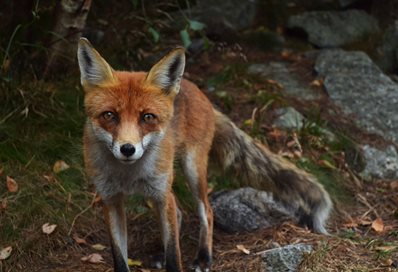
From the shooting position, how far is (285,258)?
4.45 m

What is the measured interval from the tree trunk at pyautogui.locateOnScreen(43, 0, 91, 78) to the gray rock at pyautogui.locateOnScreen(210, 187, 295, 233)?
6.72 ft

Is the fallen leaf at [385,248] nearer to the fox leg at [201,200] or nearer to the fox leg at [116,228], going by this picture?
the fox leg at [201,200]

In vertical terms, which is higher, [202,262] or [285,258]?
[285,258]

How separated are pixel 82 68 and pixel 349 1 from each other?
17.6 feet

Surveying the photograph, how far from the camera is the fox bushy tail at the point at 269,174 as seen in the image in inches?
202

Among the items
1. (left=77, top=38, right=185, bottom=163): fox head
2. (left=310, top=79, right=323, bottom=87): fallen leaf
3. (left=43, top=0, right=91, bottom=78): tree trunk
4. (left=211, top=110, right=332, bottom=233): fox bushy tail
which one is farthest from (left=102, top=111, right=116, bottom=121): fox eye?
(left=310, top=79, right=323, bottom=87): fallen leaf

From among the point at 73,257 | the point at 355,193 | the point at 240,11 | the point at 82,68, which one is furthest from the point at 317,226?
the point at 240,11

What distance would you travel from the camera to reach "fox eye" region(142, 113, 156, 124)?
12.3ft

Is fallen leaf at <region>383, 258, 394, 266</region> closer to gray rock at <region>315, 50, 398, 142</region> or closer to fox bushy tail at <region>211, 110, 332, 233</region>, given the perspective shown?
fox bushy tail at <region>211, 110, 332, 233</region>

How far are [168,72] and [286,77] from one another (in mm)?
3706

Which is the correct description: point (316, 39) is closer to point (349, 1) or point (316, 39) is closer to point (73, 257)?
point (349, 1)

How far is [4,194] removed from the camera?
17.0ft

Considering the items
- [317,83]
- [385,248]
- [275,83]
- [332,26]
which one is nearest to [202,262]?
[385,248]

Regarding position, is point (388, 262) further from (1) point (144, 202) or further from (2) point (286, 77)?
(2) point (286, 77)
